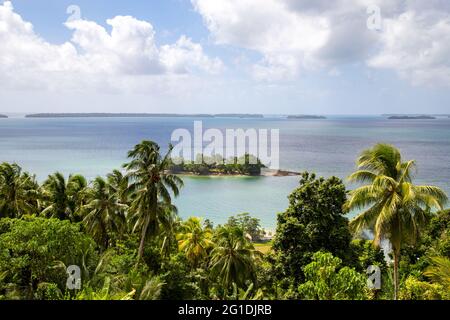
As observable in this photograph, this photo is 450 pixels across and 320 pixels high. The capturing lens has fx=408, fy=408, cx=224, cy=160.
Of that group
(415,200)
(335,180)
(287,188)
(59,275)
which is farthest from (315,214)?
(287,188)

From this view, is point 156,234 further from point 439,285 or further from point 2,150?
point 2,150

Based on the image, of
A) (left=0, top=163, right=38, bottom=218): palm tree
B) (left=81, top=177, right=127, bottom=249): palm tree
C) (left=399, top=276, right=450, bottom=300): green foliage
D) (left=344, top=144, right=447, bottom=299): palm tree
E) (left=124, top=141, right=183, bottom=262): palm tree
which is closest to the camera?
(left=399, top=276, right=450, bottom=300): green foliage

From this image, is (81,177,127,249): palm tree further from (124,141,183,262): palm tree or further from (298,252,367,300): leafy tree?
(298,252,367,300): leafy tree

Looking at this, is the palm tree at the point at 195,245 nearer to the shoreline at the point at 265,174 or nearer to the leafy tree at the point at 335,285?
the leafy tree at the point at 335,285

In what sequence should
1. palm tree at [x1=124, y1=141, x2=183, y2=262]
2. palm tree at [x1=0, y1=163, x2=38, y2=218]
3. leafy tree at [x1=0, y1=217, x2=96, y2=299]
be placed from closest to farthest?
leafy tree at [x1=0, y1=217, x2=96, y2=299]
palm tree at [x1=124, y1=141, x2=183, y2=262]
palm tree at [x1=0, y1=163, x2=38, y2=218]

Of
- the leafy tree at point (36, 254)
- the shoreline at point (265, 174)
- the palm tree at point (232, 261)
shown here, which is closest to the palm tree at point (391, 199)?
the palm tree at point (232, 261)

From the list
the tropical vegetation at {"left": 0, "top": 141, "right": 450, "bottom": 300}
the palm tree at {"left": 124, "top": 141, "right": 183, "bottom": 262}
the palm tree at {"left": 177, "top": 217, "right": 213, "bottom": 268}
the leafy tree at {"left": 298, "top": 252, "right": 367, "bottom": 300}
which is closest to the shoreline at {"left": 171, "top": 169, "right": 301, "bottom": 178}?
the tropical vegetation at {"left": 0, "top": 141, "right": 450, "bottom": 300}

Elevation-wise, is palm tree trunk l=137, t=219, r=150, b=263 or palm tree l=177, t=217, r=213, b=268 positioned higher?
palm tree trunk l=137, t=219, r=150, b=263
